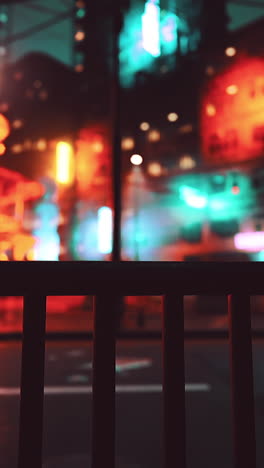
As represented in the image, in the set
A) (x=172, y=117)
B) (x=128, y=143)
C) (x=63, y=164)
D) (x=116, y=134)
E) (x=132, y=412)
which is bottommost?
(x=132, y=412)

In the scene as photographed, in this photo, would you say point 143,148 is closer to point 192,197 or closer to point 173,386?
point 192,197

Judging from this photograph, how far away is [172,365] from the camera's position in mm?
1323

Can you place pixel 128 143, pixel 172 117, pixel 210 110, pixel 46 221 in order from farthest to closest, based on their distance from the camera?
1. pixel 128 143
2. pixel 46 221
3. pixel 172 117
4. pixel 210 110

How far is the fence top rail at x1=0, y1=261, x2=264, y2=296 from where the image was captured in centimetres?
129

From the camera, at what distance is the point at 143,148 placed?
139 feet

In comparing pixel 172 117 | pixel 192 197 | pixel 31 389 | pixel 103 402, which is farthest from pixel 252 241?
pixel 172 117

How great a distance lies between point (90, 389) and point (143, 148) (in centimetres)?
4003

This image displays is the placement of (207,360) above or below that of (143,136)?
below

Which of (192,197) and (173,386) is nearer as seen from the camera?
(173,386)

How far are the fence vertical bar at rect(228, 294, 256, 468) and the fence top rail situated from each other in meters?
0.13

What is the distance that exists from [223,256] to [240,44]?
58.0 ft

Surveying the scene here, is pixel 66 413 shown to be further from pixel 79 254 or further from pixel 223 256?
pixel 79 254

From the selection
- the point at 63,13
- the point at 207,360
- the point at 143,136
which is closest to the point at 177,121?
the point at 143,136

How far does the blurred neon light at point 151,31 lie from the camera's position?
11867mm
